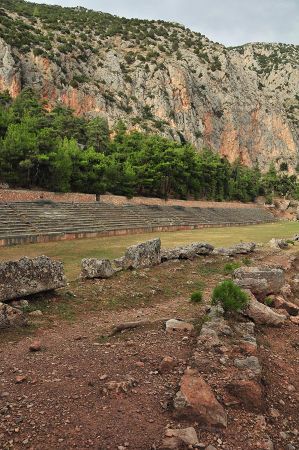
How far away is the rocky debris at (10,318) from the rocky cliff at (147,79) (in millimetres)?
83129

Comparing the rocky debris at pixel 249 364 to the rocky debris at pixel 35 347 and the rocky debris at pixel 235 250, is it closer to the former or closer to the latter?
the rocky debris at pixel 35 347

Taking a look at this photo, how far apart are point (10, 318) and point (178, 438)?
15.8ft

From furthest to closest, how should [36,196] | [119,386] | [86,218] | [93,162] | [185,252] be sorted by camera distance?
[93,162]
[36,196]
[86,218]
[185,252]
[119,386]

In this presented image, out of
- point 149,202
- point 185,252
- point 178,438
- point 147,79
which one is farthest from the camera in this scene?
point 147,79

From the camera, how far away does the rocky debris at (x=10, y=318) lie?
309 inches

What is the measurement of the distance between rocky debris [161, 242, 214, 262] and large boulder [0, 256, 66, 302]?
7177 mm

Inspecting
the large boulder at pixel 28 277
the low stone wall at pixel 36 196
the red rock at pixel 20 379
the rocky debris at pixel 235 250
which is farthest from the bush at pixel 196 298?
the low stone wall at pixel 36 196

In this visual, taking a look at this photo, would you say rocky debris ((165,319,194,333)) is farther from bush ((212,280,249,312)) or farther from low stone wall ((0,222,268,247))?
low stone wall ((0,222,268,247))

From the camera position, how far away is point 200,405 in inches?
204

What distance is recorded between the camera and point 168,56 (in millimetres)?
120062

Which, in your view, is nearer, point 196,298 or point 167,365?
point 167,365

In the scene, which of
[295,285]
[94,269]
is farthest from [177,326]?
[295,285]

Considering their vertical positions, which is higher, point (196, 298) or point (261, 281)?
point (261, 281)

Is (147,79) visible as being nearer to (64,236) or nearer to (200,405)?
(64,236)
